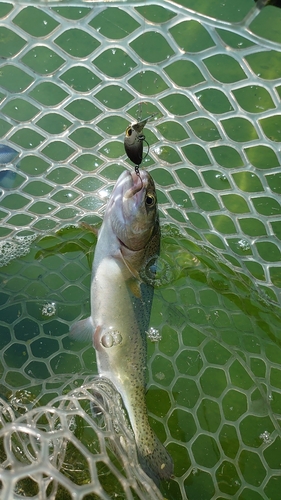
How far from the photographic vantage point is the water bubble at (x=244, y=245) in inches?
133

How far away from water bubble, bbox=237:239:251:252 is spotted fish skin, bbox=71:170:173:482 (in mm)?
904

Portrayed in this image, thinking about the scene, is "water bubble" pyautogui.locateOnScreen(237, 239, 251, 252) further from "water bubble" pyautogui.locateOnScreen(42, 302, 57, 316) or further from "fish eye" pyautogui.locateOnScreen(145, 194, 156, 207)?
"water bubble" pyautogui.locateOnScreen(42, 302, 57, 316)

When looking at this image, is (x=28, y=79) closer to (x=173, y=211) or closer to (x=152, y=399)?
(x=173, y=211)

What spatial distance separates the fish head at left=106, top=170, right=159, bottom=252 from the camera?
7.90 feet

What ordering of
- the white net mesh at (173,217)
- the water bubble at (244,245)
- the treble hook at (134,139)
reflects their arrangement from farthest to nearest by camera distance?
the water bubble at (244,245), the white net mesh at (173,217), the treble hook at (134,139)

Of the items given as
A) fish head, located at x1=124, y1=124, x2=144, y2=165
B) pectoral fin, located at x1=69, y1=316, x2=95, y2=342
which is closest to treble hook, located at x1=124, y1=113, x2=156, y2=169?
fish head, located at x1=124, y1=124, x2=144, y2=165

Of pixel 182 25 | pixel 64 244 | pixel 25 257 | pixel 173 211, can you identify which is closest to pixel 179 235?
pixel 173 211

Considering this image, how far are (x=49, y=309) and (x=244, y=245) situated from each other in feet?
4.44

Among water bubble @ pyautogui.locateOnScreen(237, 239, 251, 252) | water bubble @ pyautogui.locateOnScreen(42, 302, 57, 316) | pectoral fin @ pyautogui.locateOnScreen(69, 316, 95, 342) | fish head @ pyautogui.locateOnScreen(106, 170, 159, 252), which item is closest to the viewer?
fish head @ pyautogui.locateOnScreen(106, 170, 159, 252)

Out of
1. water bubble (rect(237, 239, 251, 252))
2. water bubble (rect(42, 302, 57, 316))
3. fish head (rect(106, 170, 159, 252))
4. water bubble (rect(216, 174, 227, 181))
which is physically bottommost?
water bubble (rect(42, 302, 57, 316))

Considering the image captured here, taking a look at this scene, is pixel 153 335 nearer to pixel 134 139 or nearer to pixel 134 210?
pixel 134 210

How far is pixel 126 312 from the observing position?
2.63 m

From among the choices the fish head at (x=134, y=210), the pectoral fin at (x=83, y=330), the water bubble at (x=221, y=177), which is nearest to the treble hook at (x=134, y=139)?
the fish head at (x=134, y=210)

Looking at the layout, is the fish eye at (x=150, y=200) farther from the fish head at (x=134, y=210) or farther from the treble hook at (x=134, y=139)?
the treble hook at (x=134, y=139)
